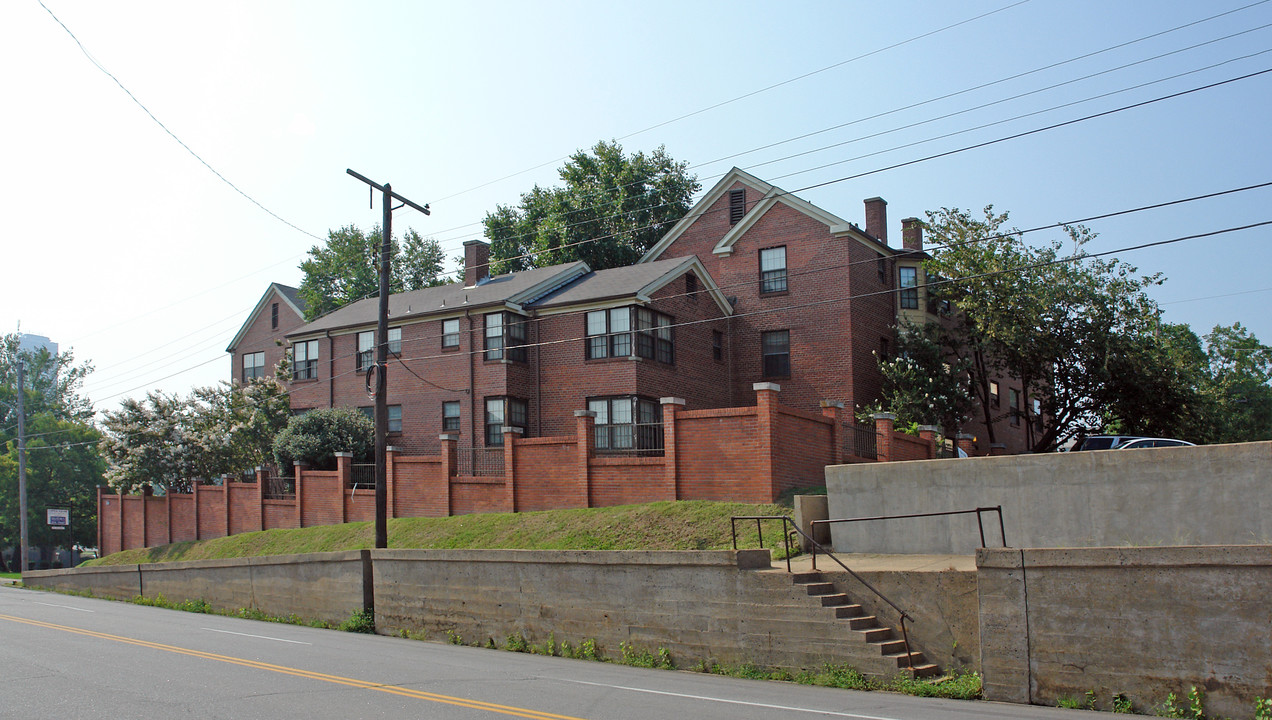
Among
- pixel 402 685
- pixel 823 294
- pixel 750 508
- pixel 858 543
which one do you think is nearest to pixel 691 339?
pixel 823 294

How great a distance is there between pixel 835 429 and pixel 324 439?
19.6 metres

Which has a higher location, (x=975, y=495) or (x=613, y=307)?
(x=613, y=307)

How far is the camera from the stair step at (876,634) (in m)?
12.7

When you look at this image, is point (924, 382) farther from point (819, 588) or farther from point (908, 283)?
point (819, 588)

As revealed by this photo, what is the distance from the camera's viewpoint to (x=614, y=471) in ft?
82.1

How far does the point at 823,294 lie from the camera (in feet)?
114

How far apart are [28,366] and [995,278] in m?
84.8

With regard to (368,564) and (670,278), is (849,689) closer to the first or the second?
(368,564)

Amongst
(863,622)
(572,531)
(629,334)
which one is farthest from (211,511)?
(863,622)

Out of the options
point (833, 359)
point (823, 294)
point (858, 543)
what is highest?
point (823, 294)

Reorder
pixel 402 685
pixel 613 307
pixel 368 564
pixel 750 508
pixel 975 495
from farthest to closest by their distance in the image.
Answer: pixel 613 307
pixel 750 508
pixel 368 564
pixel 975 495
pixel 402 685

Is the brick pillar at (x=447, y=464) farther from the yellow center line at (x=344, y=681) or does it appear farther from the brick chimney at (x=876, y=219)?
the brick chimney at (x=876, y=219)

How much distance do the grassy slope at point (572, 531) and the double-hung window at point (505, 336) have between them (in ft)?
24.1

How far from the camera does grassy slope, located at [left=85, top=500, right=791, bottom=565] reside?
2120cm
